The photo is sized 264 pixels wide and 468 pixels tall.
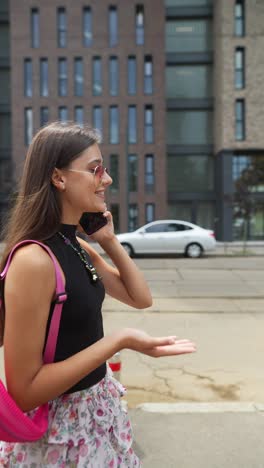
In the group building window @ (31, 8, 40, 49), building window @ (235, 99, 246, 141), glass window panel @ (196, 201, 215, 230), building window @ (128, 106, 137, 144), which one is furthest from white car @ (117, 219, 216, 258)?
building window @ (31, 8, 40, 49)

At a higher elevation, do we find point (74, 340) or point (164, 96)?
point (164, 96)

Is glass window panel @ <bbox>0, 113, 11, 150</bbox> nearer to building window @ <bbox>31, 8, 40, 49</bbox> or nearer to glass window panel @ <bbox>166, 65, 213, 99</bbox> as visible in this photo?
building window @ <bbox>31, 8, 40, 49</bbox>

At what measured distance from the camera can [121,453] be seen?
52.4 inches

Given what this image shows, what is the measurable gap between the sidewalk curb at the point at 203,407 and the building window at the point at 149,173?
27.8 metres

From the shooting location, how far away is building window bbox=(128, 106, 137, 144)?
3101 centimetres

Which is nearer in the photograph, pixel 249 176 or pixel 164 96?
pixel 249 176

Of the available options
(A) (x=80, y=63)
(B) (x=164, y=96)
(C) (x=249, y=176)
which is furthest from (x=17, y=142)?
(C) (x=249, y=176)

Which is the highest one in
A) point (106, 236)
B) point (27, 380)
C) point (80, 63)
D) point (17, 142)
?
point (80, 63)

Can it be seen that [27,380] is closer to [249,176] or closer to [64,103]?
[249,176]

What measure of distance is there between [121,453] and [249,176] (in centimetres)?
2053

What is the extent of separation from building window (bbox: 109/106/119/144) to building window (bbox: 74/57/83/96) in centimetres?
288

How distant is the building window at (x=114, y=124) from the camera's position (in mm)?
31125

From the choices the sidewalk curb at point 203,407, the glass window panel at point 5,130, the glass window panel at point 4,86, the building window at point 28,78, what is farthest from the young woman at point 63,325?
the glass window panel at point 4,86

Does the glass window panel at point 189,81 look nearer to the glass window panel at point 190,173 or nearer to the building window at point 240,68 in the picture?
the building window at point 240,68
